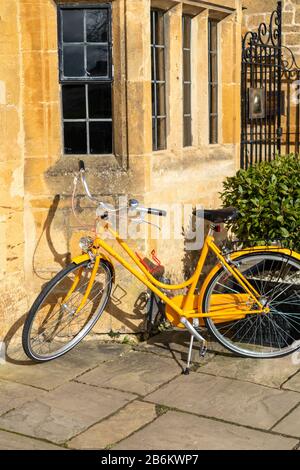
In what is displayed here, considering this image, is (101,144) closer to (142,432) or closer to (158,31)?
(158,31)

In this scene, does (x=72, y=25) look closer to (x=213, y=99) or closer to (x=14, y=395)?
(x=213, y=99)

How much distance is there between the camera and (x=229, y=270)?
552 cm

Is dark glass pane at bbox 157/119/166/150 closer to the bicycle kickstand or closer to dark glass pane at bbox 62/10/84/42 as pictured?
dark glass pane at bbox 62/10/84/42

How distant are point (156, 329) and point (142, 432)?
1.99m

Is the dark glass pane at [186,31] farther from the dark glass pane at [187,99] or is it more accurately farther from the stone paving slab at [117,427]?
the stone paving slab at [117,427]

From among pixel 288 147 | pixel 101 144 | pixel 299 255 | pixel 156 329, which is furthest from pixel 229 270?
pixel 288 147

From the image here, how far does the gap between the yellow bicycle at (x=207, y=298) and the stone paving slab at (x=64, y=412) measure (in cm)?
56

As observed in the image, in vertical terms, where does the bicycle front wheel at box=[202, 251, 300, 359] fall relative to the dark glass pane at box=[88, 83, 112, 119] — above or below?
below

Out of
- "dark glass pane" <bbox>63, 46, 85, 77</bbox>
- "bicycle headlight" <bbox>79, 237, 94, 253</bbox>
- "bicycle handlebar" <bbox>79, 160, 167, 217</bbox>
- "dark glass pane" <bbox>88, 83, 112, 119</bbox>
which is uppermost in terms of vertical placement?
"dark glass pane" <bbox>63, 46, 85, 77</bbox>

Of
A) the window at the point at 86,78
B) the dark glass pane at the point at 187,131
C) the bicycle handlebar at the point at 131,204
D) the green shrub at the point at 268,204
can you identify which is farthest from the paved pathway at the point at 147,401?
the dark glass pane at the point at 187,131

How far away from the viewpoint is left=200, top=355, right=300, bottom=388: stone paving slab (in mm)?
5336

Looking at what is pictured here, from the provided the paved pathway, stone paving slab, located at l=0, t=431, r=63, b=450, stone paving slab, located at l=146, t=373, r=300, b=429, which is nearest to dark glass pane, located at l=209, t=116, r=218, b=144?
the paved pathway

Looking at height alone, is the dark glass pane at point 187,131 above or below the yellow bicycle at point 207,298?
above

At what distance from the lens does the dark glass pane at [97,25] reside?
19.7ft
